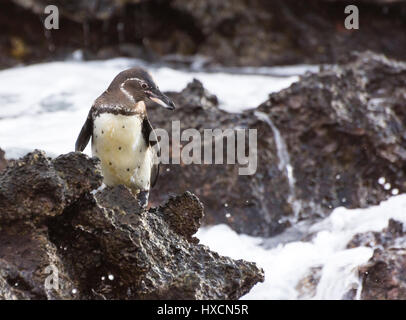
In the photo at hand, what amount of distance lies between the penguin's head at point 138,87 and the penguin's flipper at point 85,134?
42 cm

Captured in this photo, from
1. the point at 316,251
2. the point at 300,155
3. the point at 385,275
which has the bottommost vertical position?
the point at 316,251

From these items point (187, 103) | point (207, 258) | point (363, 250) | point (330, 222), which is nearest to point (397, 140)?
point (330, 222)

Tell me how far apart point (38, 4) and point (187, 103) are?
19.9ft

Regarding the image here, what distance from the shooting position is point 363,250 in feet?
25.5

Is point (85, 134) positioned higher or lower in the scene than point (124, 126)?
lower

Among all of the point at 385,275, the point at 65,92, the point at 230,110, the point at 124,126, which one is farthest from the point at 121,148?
the point at 65,92

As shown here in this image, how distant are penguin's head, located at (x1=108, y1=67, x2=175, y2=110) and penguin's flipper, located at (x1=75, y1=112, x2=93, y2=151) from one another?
422mm

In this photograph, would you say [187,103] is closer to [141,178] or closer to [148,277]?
[141,178]

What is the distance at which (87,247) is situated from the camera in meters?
4.57

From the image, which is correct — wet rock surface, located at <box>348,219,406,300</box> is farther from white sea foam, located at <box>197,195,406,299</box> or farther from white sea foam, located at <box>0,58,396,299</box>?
white sea foam, located at <box>197,195,406,299</box>

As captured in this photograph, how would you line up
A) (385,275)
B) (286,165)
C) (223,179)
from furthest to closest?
1. (286,165)
2. (223,179)
3. (385,275)

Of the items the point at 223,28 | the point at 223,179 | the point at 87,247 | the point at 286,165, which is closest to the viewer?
the point at 87,247

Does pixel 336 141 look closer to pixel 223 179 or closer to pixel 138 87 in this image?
pixel 223 179

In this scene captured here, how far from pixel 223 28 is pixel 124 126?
8.16 meters
